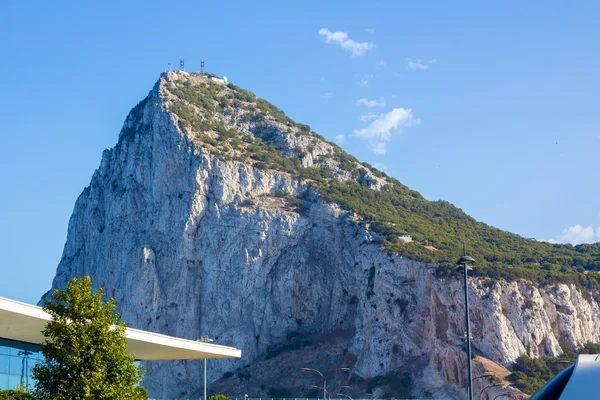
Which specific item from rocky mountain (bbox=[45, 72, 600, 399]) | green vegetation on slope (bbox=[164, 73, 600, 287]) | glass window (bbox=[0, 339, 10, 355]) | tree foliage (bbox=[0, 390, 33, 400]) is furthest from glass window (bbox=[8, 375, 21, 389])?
green vegetation on slope (bbox=[164, 73, 600, 287])

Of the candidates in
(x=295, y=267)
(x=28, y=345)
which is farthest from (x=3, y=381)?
(x=295, y=267)

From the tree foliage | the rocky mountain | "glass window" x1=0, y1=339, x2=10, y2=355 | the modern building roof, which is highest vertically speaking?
the rocky mountain

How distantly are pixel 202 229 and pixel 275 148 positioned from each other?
22.8 meters

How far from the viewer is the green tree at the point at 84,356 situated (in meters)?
22.2

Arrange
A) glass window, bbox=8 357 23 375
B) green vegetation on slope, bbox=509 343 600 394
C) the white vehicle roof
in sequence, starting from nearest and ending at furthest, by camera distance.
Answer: the white vehicle roof → glass window, bbox=8 357 23 375 → green vegetation on slope, bbox=509 343 600 394

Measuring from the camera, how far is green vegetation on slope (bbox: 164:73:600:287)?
98062mm

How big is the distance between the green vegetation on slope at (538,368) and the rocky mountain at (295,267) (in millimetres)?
1293

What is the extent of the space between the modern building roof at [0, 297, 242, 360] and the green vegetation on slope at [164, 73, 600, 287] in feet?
158

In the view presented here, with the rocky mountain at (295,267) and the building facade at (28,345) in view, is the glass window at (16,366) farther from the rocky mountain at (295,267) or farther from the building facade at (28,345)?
the rocky mountain at (295,267)

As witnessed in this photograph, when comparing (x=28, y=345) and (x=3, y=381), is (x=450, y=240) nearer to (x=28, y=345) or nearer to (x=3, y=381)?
→ (x=28, y=345)

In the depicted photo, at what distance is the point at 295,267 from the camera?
4129 inches

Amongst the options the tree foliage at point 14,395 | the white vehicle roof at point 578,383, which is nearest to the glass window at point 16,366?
the tree foliage at point 14,395

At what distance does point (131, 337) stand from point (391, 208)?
272 feet

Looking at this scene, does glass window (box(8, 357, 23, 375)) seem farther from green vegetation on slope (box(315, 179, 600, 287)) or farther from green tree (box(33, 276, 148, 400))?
green vegetation on slope (box(315, 179, 600, 287))
